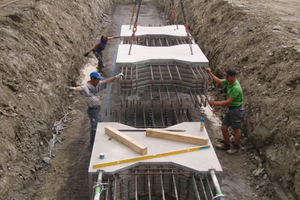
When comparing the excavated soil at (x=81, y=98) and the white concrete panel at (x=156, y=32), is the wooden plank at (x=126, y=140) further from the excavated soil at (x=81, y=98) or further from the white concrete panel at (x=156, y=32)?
the white concrete panel at (x=156, y=32)


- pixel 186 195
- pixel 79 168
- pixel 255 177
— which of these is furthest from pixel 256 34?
pixel 79 168

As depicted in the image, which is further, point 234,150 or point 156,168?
point 234,150

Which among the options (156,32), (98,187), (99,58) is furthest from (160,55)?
(98,187)

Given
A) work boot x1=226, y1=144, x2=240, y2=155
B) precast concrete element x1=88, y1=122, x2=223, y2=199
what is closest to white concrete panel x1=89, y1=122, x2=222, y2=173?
precast concrete element x1=88, y1=122, x2=223, y2=199

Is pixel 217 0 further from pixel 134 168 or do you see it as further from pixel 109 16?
pixel 134 168

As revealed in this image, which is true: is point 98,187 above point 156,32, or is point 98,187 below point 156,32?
above

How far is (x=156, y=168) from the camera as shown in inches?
206

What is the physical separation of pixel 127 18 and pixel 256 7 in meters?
9.64

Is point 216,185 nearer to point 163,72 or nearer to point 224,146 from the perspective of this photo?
point 224,146

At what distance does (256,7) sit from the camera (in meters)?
11.5

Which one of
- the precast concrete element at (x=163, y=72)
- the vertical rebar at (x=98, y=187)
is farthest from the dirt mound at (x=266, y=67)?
the vertical rebar at (x=98, y=187)

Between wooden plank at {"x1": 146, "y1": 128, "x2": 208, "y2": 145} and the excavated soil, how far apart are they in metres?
1.36

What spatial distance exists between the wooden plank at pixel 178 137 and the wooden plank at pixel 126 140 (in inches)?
19.9

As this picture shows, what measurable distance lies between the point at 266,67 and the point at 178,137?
12.8ft
